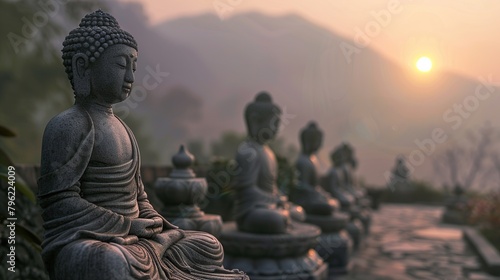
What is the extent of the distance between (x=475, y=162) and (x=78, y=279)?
23.8 metres

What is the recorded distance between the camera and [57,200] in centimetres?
275

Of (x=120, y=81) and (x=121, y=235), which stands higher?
(x=120, y=81)

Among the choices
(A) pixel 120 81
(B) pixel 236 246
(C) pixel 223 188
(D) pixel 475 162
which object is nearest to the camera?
(A) pixel 120 81

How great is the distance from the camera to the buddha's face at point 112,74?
2938mm

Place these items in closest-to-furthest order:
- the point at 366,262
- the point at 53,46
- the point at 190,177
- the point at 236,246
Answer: the point at 190,177 → the point at 236,246 → the point at 366,262 → the point at 53,46

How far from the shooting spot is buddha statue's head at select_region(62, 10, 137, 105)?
9.55 ft

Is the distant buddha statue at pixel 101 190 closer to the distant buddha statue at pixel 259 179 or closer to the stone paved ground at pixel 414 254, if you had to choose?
the distant buddha statue at pixel 259 179

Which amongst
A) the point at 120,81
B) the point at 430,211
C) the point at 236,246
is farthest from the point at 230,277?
the point at 430,211

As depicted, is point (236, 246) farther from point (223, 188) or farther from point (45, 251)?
point (45, 251)

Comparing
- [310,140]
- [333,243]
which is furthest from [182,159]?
[310,140]

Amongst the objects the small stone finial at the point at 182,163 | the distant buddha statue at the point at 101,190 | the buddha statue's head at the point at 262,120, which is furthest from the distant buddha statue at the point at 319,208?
the distant buddha statue at the point at 101,190

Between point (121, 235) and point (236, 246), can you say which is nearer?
point (121, 235)

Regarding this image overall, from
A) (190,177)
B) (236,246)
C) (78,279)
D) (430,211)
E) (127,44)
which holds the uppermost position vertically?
(127,44)

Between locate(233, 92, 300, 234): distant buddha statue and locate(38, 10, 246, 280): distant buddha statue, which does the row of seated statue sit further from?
locate(233, 92, 300, 234): distant buddha statue
